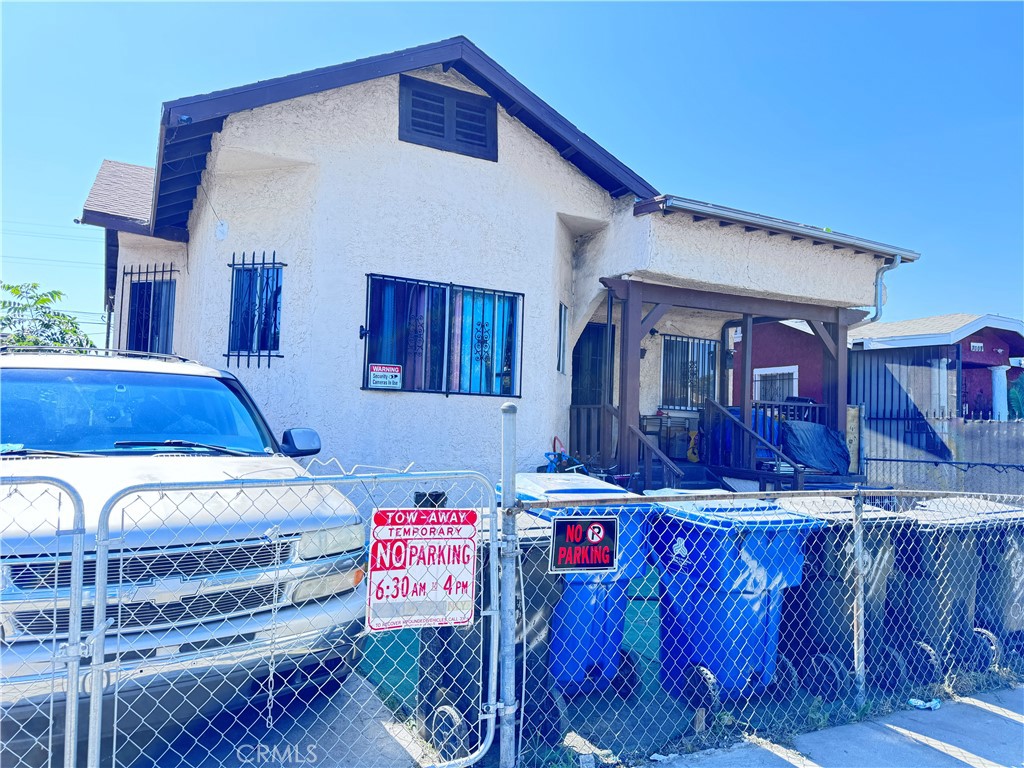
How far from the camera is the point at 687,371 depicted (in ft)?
35.6

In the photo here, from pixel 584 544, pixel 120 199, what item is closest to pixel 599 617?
pixel 584 544

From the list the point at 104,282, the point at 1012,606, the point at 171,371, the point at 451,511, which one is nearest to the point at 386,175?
the point at 171,371

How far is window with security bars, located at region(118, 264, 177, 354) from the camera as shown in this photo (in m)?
9.08

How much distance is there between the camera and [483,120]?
7.75 metres

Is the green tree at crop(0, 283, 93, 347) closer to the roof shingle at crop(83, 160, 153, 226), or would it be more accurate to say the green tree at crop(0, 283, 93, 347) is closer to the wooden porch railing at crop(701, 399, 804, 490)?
the roof shingle at crop(83, 160, 153, 226)

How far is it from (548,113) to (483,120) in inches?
29.7

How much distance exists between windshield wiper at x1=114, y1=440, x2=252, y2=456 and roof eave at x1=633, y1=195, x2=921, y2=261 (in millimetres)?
5233

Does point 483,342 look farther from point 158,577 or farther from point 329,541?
point 158,577

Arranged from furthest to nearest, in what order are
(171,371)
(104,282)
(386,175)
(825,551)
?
(104,282) → (386,175) → (171,371) → (825,551)

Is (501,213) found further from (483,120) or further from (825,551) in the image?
(825,551)

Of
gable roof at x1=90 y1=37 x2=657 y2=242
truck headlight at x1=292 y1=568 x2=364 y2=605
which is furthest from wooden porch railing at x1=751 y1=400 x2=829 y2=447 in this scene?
truck headlight at x1=292 y1=568 x2=364 y2=605

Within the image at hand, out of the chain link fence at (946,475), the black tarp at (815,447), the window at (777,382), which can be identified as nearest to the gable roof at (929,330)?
the window at (777,382)

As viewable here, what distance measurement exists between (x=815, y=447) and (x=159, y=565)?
840 centimetres

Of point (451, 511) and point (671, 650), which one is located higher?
point (451, 511)
